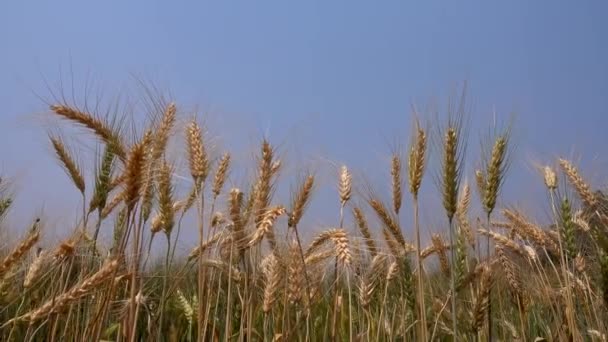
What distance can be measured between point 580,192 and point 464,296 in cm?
114

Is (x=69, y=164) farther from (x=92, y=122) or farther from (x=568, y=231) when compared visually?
(x=568, y=231)

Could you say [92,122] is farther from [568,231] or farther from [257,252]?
[568,231]

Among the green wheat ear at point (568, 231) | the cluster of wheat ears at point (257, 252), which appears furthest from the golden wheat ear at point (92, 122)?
the green wheat ear at point (568, 231)

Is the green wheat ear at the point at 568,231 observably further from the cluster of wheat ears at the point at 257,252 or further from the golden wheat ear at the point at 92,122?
the golden wheat ear at the point at 92,122

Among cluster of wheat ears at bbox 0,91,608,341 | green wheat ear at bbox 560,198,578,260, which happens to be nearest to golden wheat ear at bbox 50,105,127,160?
cluster of wheat ears at bbox 0,91,608,341

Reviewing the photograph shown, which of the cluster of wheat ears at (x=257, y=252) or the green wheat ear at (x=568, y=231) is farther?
the green wheat ear at (x=568, y=231)

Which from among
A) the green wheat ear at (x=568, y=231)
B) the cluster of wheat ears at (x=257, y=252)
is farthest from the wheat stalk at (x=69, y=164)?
the green wheat ear at (x=568, y=231)

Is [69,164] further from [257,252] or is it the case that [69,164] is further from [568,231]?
[568,231]

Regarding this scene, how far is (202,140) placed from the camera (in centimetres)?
333

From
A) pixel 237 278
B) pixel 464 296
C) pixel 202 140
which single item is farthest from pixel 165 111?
pixel 464 296

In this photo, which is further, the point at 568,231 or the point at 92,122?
the point at 568,231

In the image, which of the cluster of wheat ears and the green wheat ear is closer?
the cluster of wheat ears

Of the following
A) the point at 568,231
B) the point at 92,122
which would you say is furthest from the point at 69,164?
the point at 568,231

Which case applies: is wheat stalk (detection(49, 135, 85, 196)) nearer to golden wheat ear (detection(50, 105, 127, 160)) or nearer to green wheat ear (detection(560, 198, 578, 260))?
golden wheat ear (detection(50, 105, 127, 160))
